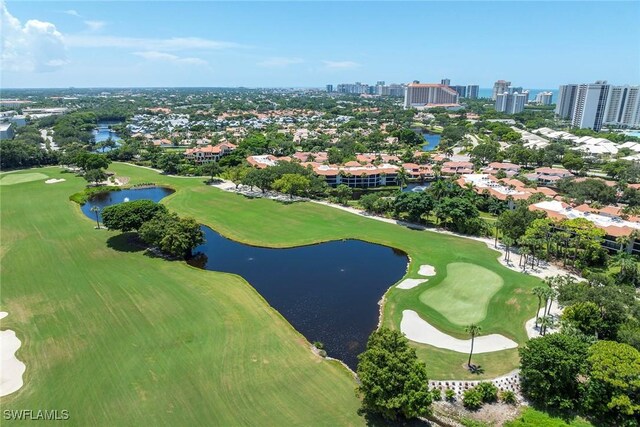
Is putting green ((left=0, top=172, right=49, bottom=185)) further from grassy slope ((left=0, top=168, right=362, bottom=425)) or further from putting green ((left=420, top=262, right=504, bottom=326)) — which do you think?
putting green ((left=420, top=262, right=504, bottom=326))

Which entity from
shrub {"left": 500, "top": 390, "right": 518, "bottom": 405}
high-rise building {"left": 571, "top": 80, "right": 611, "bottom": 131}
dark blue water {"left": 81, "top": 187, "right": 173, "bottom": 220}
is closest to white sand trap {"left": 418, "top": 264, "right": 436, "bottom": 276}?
shrub {"left": 500, "top": 390, "right": 518, "bottom": 405}

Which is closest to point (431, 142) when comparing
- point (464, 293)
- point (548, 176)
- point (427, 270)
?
point (548, 176)

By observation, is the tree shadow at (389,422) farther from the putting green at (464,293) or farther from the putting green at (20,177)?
the putting green at (20,177)

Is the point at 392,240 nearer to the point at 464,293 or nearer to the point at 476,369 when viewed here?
the point at 464,293

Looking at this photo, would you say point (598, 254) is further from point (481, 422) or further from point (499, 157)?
point (499, 157)

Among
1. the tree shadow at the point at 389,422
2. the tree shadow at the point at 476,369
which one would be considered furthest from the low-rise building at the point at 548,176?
the tree shadow at the point at 389,422
